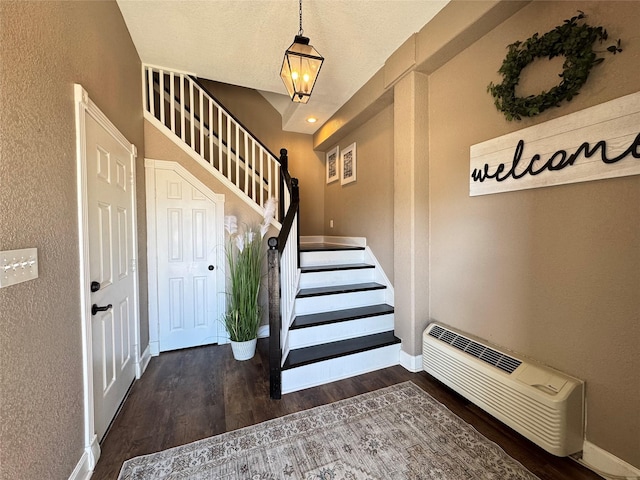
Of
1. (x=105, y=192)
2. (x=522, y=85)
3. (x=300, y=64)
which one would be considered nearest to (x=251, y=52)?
(x=300, y=64)

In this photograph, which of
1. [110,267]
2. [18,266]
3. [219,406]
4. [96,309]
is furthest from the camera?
[219,406]

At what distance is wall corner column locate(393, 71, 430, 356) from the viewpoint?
7.93ft

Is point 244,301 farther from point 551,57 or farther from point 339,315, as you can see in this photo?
point 551,57

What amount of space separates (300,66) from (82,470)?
277cm

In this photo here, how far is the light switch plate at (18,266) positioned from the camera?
88 cm

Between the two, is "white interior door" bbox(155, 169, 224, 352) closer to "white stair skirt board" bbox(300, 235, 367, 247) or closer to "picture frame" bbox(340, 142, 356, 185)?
"white stair skirt board" bbox(300, 235, 367, 247)

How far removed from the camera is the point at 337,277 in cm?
308

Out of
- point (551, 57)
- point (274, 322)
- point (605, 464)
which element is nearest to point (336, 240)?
point (274, 322)

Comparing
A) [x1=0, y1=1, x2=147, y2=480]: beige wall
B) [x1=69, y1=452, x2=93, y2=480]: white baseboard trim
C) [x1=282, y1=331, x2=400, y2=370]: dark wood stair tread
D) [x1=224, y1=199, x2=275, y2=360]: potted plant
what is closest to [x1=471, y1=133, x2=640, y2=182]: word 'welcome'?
[x1=282, y1=331, x2=400, y2=370]: dark wood stair tread

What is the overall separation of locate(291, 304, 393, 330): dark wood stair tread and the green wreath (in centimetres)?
198

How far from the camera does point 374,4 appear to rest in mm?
1996

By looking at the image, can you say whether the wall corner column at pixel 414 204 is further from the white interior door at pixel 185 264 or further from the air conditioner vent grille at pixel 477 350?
the white interior door at pixel 185 264

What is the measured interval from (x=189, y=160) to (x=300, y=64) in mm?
1704

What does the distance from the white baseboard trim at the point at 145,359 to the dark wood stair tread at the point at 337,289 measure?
5.18 feet
